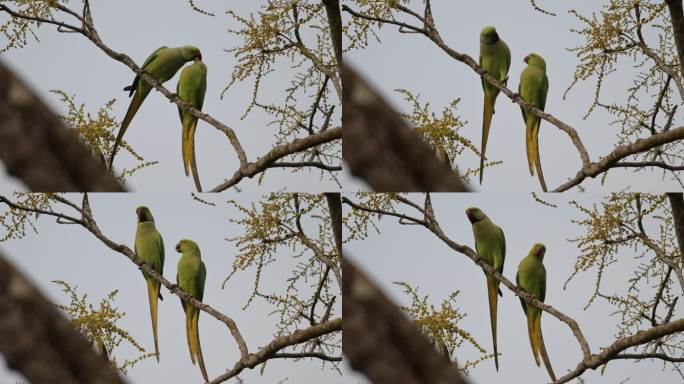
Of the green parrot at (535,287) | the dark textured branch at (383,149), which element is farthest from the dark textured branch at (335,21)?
the green parrot at (535,287)

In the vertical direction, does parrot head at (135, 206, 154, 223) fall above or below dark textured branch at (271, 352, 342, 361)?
above

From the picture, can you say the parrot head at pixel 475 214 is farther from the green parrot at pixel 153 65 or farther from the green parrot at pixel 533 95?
the green parrot at pixel 153 65

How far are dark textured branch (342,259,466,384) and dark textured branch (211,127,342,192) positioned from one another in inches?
10.9

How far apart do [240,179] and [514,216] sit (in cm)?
63

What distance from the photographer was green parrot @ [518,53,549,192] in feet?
8.07

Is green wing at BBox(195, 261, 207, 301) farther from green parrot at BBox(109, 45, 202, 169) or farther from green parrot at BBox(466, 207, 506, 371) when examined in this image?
green parrot at BBox(466, 207, 506, 371)

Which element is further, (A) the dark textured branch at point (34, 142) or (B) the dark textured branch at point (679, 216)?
(B) the dark textured branch at point (679, 216)

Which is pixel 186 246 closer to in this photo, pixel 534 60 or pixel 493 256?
pixel 493 256

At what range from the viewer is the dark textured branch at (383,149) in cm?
244

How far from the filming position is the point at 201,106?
246 centimetres

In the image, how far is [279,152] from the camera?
7.97ft

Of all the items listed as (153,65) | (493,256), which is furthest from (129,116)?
(493,256)

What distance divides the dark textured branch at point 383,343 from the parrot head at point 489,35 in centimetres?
59

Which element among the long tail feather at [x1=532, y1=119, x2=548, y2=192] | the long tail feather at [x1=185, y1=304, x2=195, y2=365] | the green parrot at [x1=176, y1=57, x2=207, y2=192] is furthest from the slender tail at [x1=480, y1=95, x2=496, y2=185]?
the long tail feather at [x1=185, y1=304, x2=195, y2=365]
